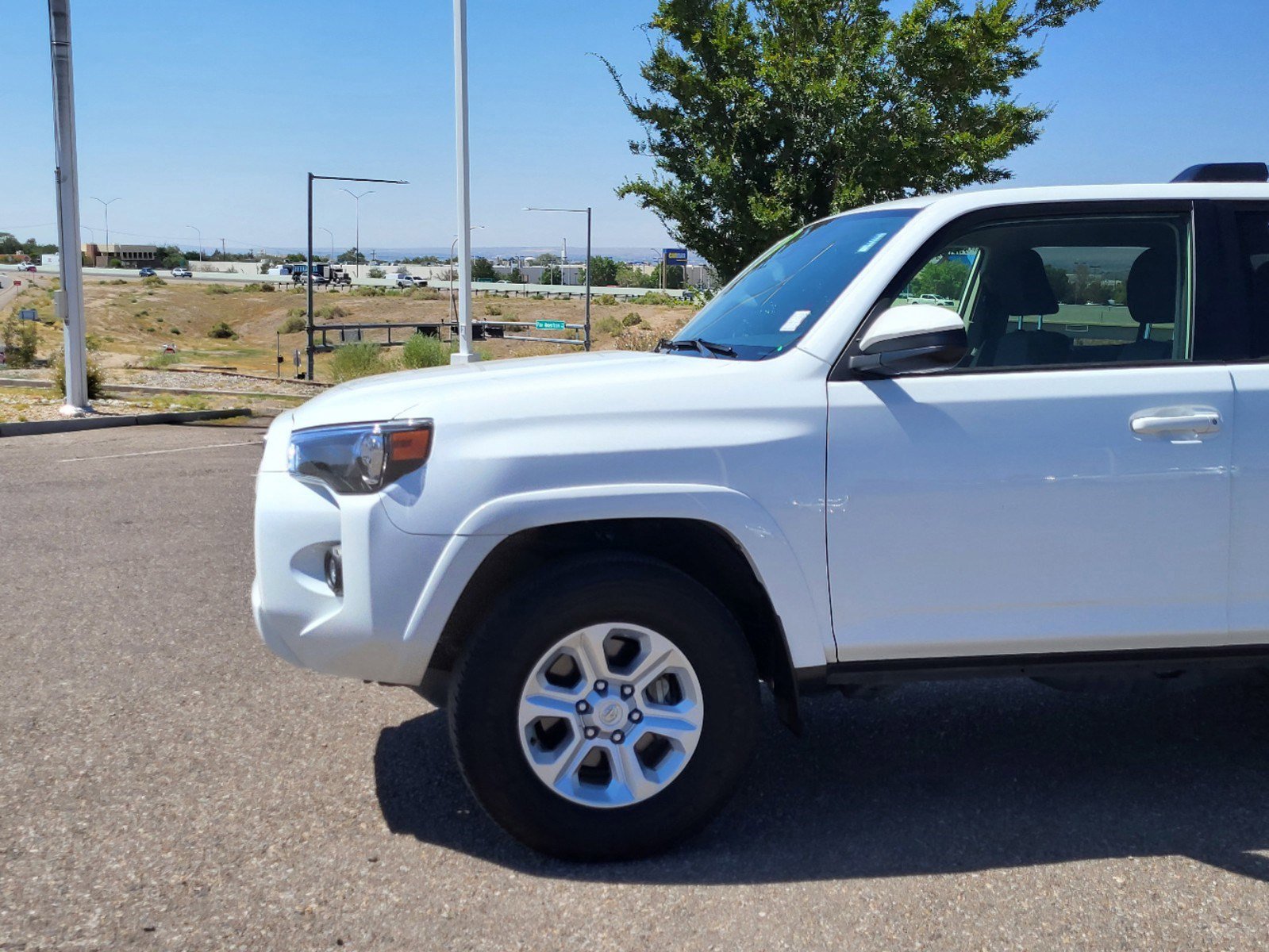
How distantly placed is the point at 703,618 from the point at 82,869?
180 cm

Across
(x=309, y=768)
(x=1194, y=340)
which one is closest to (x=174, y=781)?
(x=309, y=768)

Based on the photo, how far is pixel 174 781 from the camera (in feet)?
13.3

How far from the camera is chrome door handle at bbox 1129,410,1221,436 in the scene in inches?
141

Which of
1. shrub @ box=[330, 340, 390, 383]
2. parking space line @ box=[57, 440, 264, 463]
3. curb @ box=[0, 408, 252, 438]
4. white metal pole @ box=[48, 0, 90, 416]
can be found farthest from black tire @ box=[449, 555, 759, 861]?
shrub @ box=[330, 340, 390, 383]

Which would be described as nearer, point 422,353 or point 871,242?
point 871,242

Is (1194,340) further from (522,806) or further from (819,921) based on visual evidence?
(522,806)

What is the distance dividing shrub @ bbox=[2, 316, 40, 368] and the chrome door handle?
1190 inches

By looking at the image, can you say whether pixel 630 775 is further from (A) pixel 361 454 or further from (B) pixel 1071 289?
(B) pixel 1071 289

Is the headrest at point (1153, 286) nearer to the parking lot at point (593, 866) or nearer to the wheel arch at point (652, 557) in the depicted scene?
the parking lot at point (593, 866)

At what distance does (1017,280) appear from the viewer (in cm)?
409

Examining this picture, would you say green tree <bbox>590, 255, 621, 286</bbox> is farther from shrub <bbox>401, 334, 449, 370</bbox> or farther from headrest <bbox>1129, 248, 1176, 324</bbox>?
headrest <bbox>1129, 248, 1176, 324</bbox>

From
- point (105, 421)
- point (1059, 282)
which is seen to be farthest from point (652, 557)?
point (105, 421)

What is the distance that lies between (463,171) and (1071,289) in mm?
14847

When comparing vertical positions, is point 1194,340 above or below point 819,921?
above
